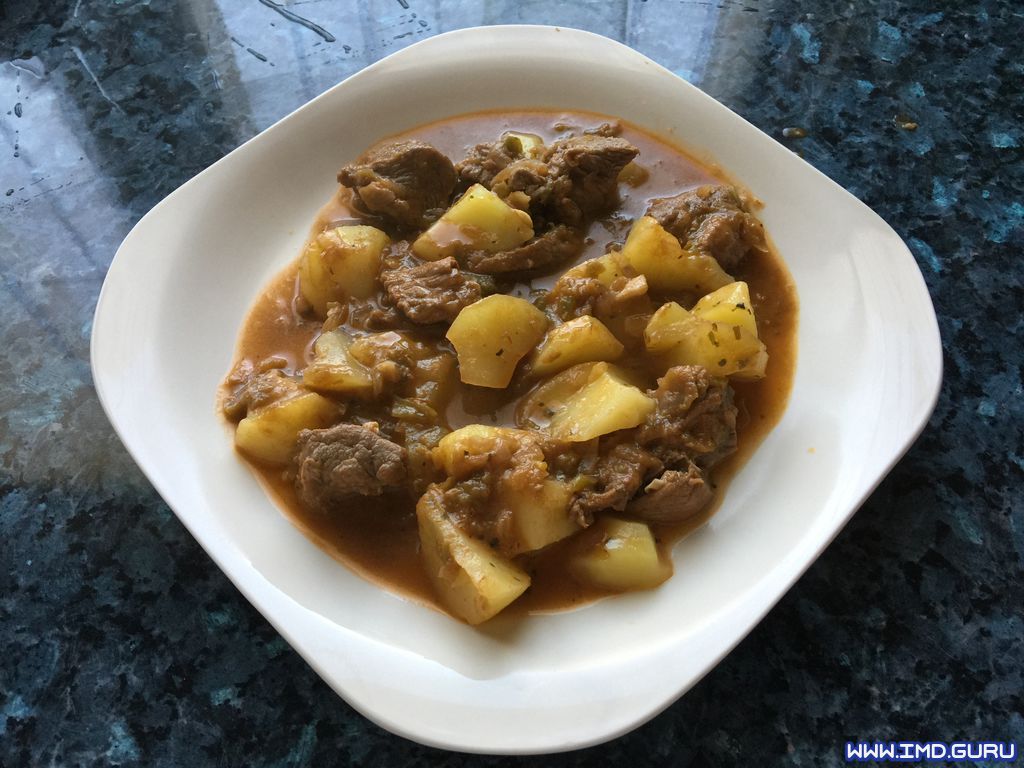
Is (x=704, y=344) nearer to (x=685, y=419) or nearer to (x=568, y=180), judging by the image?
(x=685, y=419)

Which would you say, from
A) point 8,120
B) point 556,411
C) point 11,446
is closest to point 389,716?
point 556,411

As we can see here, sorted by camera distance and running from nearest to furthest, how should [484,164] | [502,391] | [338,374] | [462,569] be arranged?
[462,569] < [338,374] < [502,391] < [484,164]

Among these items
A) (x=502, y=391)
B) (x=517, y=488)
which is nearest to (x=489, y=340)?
(x=502, y=391)

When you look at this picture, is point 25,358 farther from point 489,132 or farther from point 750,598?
point 750,598

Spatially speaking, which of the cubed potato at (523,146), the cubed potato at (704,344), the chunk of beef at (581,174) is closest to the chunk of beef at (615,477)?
the cubed potato at (704,344)

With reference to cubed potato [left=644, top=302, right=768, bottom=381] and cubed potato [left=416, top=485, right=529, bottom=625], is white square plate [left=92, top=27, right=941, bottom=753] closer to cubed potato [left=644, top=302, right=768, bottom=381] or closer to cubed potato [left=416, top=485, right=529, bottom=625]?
cubed potato [left=416, top=485, right=529, bottom=625]

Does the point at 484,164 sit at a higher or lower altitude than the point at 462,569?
higher
